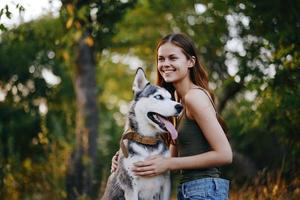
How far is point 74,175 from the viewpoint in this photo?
9.09m

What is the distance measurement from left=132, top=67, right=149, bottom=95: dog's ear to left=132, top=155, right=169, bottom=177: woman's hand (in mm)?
651

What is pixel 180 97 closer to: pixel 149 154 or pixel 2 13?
pixel 149 154

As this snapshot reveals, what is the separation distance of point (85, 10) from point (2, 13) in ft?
5.14

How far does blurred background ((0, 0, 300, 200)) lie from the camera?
6.77 meters

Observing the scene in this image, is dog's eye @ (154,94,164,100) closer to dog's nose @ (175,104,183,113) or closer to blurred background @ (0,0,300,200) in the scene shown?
Answer: dog's nose @ (175,104,183,113)

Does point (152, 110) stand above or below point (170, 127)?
above

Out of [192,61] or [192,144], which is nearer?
[192,144]

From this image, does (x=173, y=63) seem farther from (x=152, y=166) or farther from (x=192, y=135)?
(x=152, y=166)

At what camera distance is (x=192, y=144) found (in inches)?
164

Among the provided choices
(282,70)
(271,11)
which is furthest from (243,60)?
(271,11)

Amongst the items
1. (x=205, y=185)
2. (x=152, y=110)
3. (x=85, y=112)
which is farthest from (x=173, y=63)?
(x=85, y=112)

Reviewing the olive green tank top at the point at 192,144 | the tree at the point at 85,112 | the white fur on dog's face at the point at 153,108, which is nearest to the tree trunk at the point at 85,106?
the tree at the point at 85,112

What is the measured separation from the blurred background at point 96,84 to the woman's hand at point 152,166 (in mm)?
2049

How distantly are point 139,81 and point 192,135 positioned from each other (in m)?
0.71
